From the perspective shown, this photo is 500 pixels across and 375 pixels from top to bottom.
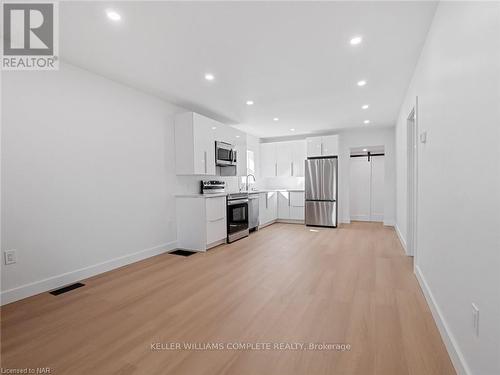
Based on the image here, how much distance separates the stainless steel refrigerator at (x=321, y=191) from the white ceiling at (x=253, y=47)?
7.27 ft

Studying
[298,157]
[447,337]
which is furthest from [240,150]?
[447,337]

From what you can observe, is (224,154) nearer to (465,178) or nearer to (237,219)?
(237,219)

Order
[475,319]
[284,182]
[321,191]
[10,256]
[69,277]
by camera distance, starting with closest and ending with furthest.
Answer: [475,319], [10,256], [69,277], [321,191], [284,182]

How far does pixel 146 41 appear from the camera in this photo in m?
2.35

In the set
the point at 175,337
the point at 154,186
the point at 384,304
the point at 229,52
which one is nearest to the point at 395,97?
the point at 229,52

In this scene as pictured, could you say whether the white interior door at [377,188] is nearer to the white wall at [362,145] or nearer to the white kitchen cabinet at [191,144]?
the white wall at [362,145]

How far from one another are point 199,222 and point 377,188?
529 centimetres

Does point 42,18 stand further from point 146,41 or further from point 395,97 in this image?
point 395,97

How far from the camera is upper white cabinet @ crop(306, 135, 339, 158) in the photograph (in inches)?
244

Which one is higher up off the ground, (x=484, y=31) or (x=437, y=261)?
(x=484, y=31)

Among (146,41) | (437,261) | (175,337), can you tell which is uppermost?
(146,41)

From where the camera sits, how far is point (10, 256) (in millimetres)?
2328

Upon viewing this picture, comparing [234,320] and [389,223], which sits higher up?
[389,223]

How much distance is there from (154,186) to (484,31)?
12.5ft
